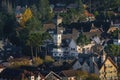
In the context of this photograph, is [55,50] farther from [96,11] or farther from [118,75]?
[96,11]

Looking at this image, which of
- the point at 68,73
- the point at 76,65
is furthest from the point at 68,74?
the point at 76,65

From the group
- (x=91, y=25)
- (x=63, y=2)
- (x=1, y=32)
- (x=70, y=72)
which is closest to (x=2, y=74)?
(x=70, y=72)

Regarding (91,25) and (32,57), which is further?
(91,25)

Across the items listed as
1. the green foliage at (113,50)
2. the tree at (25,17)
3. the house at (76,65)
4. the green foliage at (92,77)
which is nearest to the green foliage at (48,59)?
the house at (76,65)

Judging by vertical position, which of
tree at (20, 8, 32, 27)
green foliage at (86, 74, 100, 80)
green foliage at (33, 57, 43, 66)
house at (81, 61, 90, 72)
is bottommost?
green foliage at (33, 57, 43, 66)

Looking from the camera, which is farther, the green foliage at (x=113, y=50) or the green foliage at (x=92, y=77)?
the green foliage at (x=113, y=50)

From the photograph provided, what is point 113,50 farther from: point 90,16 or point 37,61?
point 90,16

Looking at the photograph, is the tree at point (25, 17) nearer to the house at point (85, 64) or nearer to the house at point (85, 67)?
the house at point (85, 64)

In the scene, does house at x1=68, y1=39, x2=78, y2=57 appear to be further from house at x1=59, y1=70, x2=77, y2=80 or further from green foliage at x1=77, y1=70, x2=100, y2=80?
green foliage at x1=77, y1=70, x2=100, y2=80

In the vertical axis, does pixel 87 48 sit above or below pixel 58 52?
above

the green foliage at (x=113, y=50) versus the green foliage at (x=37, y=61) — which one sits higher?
the green foliage at (x=113, y=50)

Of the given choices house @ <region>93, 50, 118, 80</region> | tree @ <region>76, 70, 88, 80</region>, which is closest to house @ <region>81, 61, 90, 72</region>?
house @ <region>93, 50, 118, 80</region>
